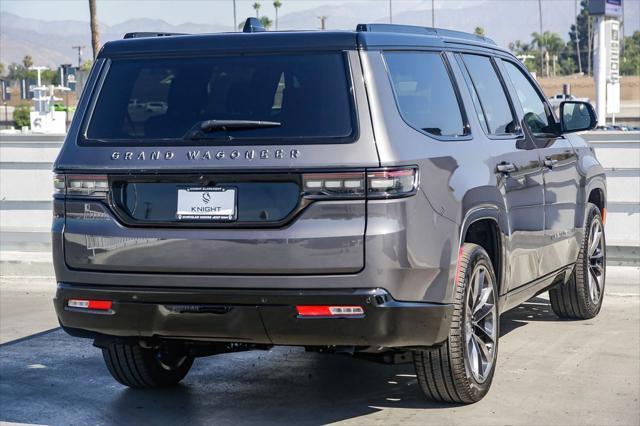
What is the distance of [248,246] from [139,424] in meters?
1.37

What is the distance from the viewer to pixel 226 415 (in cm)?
650

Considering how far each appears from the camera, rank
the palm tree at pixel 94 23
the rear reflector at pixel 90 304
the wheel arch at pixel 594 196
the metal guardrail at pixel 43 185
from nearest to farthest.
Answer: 1. the rear reflector at pixel 90 304
2. the wheel arch at pixel 594 196
3. the metal guardrail at pixel 43 185
4. the palm tree at pixel 94 23

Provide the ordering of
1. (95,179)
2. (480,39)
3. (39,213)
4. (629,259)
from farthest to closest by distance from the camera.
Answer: (39,213) → (629,259) → (480,39) → (95,179)

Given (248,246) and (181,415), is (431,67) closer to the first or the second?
(248,246)

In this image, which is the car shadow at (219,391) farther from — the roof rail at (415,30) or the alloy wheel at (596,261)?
the alloy wheel at (596,261)

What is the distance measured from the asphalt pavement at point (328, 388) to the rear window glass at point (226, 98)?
1574 mm

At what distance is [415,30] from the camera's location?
6.49 m

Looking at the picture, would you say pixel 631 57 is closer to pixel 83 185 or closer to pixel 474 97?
pixel 474 97

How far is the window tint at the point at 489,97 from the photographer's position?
22.7 feet

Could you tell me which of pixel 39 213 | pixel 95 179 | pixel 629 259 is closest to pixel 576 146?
pixel 629 259

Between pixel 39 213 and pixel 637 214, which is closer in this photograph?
pixel 637 214

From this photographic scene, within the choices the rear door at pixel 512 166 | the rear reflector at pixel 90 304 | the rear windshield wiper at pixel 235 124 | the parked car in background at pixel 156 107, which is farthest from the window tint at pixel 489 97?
the rear reflector at pixel 90 304

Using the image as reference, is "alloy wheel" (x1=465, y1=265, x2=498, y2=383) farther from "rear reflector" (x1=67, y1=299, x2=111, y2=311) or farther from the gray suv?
"rear reflector" (x1=67, y1=299, x2=111, y2=311)

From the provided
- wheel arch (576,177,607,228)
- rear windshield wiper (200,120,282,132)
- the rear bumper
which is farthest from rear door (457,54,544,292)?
rear windshield wiper (200,120,282,132)
